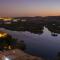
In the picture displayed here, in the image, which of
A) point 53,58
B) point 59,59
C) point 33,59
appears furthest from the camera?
point 53,58

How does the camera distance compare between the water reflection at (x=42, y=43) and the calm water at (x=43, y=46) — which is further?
the water reflection at (x=42, y=43)

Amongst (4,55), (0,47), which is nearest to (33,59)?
(4,55)

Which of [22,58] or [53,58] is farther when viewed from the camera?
[53,58]

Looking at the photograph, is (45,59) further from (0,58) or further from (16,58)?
(0,58)

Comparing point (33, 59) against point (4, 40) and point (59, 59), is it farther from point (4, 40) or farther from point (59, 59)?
point (4, 40)

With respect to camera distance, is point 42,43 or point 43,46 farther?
point 42,43

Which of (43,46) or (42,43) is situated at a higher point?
(43,46)

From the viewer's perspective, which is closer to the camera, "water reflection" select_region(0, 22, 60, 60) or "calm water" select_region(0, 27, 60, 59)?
"calm water" select_region(0, 27, 60, 59)

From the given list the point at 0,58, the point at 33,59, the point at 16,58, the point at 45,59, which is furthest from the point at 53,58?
the point at 0,58

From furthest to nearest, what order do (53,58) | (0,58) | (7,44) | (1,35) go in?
(1,35) → (7,44) → (53,58) → (0,58)

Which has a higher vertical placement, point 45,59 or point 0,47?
point 0,47
